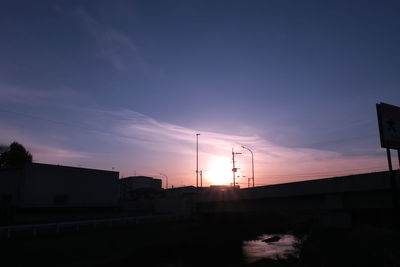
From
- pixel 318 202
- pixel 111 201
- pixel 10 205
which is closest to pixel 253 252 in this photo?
pixel 318 202

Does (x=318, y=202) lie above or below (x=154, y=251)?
above

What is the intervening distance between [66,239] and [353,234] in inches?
1318

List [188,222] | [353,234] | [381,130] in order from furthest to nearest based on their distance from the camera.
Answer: [188,222] → [353,234] → [381,130]

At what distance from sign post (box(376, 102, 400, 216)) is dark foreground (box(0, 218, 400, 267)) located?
6502 millimetres

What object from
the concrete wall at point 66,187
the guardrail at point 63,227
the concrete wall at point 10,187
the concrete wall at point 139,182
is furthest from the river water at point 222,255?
the concrete wall at point 139,182

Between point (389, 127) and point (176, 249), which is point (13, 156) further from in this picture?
point (389, 127)

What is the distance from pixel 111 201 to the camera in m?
73.6

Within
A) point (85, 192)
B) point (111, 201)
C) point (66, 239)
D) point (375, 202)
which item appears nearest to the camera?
point (375, 202)

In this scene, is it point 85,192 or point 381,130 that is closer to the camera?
point 381,130

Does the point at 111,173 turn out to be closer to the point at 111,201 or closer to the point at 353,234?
the point at 111,201

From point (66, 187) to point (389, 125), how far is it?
197 feet

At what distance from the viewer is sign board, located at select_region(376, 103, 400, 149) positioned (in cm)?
2092

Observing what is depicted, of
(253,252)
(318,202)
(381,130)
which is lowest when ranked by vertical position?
(253,252)

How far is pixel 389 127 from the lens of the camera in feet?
70.4
